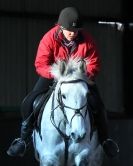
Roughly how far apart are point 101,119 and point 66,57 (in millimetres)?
887

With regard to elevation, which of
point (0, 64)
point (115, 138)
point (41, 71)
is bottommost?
point (115, 138)

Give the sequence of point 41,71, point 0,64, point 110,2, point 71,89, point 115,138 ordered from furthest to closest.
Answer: point 110,2 → point 0,64 → point 115,138 → point 41,71 → point 71,89

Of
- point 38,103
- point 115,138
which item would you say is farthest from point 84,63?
point 115,138

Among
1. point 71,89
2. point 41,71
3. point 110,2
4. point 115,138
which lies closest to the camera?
point 71,89

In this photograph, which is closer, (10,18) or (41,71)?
(41,71)

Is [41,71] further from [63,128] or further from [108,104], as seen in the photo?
[108,104]

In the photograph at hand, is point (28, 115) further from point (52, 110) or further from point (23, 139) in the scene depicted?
point (52, 110)

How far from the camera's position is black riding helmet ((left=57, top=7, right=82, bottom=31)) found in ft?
28.5

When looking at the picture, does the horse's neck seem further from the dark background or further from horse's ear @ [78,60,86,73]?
the dark background

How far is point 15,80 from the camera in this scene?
12859mm

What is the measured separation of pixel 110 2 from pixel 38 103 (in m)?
5.02

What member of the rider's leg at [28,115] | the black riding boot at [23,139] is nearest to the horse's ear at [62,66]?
the rider's leg at [28,115]

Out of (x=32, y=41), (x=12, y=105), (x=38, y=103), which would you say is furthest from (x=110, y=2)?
(x=38, y=103)

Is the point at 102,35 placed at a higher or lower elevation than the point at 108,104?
higher
